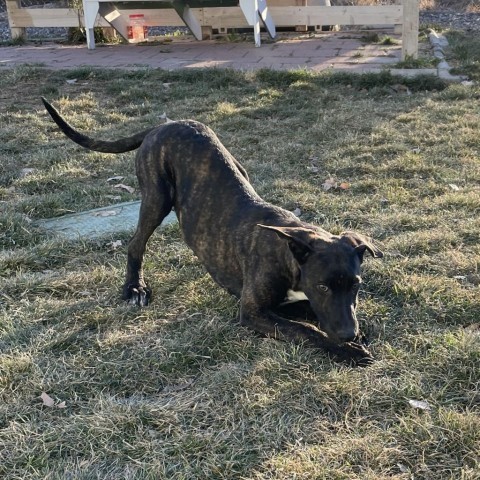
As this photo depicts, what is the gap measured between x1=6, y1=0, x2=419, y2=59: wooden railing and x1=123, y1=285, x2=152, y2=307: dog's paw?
9.70 meters

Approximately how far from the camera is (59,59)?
11898 mm

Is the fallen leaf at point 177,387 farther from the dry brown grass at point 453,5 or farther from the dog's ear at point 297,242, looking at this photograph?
the dry brown grass at point 453,5

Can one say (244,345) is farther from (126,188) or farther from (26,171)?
(26,171)

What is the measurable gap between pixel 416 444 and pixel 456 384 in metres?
0.50

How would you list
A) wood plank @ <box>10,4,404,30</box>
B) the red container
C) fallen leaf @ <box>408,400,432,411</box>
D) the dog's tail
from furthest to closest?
1. the red container
2. wood plank @ <box>10,4,404,30</box>
3. the dog's tail
4. fallen leaf @ <box>408,400,432,411</box>

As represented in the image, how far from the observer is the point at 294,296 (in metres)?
3.42

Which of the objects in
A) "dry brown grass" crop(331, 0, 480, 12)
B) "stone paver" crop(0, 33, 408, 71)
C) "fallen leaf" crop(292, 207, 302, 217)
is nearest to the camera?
"fallen leaf" crop(292, 207, 302, 217)

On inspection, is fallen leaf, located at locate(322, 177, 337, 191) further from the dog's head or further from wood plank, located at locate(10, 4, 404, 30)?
wood plank, located at locate(10, 4, 404, 30)

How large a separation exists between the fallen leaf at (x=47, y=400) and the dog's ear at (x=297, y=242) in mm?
1337

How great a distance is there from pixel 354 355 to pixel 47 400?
1564mm

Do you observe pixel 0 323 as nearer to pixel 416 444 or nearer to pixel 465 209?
pixel 416 444

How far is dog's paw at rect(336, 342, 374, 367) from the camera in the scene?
317 centimetres

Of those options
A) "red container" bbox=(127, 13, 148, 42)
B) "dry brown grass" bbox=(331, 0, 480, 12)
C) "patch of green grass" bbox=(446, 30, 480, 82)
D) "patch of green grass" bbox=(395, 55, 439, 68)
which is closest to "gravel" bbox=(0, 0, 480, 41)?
"patch of green grass" bbox=(446, 30, 480, 82)

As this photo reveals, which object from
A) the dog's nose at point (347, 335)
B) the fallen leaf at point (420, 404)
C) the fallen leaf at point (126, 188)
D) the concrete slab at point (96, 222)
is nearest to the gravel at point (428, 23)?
the fallen leaf at point (126, 188)
